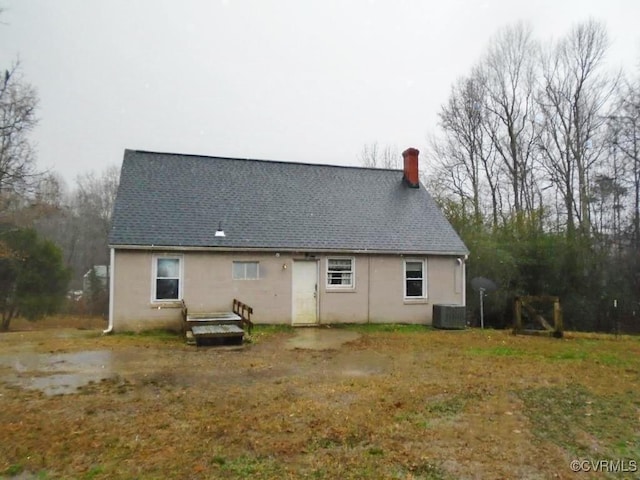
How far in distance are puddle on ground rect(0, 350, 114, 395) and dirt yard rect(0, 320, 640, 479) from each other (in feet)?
0.14

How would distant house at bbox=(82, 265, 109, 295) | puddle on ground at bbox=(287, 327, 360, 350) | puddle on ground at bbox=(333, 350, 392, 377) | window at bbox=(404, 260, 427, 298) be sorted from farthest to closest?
distant house at bbox=(82, 265, 109, 295), window at bbox=(404, 260, 427, 298), puddle on ground at bbox=(287, 327, 360, 350), puddle on ground at bbox=(333, 350, 392, 377)

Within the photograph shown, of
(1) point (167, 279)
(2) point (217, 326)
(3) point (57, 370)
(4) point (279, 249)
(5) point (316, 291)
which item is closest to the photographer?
(3) point (57, 370)

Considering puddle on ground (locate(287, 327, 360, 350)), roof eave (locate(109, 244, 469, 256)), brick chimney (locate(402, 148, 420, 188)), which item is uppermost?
brick chimney (locate(402, 148, 420, 188))

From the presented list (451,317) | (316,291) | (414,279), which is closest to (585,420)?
(451,317)

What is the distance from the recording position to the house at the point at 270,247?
43.6 feet

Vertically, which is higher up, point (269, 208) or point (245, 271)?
point (269, 208)

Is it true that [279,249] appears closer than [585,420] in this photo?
No

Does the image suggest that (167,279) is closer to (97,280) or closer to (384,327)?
(384,327)

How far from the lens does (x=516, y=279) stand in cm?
2056

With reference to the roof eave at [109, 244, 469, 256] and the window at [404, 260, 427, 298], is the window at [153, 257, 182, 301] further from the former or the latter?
the window at [404, 260, 427, 298]

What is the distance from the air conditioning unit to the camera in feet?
49.5

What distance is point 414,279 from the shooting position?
1588 centimetres

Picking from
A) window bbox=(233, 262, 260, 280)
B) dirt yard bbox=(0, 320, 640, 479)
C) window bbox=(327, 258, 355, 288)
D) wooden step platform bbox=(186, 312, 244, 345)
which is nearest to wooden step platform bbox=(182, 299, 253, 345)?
wooden step platform bbox=(186, 312, 244, 345)

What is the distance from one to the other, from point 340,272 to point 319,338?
11.2ft
